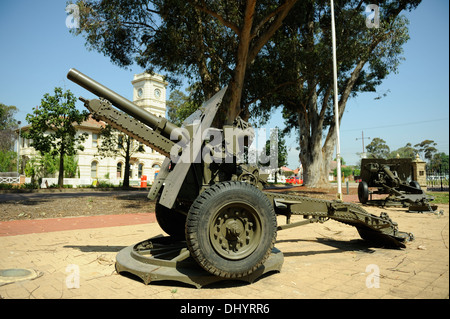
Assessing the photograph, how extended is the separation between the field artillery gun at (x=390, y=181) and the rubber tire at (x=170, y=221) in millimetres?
9447

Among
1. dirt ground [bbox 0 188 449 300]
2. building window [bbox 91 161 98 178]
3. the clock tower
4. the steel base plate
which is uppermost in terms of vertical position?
the clock tower

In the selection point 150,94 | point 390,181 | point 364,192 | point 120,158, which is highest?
point 150,94

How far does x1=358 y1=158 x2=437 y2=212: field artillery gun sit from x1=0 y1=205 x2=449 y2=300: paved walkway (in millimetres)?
5212

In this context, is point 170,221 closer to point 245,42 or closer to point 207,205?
point 207,205

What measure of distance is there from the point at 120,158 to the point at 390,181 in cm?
4359

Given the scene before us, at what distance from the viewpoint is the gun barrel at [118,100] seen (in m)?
4.09

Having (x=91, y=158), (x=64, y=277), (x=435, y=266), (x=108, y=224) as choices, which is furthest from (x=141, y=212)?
(x=91, y=158)

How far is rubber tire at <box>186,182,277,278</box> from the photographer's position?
3.15 m

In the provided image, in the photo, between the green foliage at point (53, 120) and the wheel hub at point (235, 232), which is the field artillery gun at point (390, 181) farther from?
the green foliage at point (53, 120)

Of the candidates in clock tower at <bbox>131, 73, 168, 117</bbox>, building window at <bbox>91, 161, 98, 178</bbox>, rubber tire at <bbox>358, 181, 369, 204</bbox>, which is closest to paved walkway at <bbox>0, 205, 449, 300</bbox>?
rubber tire at <bbox>358, 181, 369, 204</bbox>

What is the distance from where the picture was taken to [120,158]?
48969mm

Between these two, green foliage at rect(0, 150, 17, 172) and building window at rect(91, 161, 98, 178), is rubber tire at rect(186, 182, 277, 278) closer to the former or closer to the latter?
building window at rect(91, 161, 98, 178)

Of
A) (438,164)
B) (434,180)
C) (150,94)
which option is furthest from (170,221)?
(150,94)

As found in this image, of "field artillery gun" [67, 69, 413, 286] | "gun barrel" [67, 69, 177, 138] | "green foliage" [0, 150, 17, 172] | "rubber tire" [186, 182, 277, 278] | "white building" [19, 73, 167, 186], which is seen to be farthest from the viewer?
"white building" [19, 73, 167, 186]
